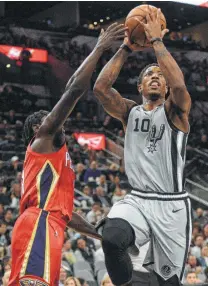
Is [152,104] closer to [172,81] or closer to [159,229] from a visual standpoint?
[172,81]

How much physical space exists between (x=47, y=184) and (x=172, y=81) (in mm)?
1236

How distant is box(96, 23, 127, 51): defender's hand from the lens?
501 cm

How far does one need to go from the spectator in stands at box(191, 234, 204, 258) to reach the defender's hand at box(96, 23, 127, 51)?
8.57m

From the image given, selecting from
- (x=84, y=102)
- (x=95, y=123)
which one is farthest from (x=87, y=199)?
(x=84, y=102)

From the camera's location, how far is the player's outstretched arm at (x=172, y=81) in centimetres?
500

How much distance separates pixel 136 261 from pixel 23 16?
2675 cm

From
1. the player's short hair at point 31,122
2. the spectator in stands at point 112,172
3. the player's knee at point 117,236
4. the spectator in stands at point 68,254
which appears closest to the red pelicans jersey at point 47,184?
the player's short hair at point 31,122

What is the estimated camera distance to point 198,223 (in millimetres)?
14555

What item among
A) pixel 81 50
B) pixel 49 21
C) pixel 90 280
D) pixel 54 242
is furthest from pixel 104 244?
pixel 49 21

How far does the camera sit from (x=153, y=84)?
209 inches

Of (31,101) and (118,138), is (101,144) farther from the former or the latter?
(31,101)

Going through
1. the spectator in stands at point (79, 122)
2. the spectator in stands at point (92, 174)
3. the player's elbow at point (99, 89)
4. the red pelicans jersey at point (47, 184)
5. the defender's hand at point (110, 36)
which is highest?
the defender's hand at point (110, 36)

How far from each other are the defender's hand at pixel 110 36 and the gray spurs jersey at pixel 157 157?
0.67 metres

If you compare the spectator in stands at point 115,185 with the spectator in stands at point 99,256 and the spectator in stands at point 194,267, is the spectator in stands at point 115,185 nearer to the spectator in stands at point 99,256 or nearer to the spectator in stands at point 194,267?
the spectator in stands at point 194,267
